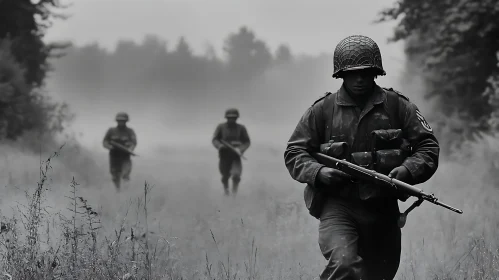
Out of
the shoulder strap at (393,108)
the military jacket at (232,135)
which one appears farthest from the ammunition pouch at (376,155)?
the military jacket at (232,135)

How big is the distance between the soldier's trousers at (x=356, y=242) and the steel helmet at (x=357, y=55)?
98 centimetres

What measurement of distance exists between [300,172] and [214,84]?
159 feet

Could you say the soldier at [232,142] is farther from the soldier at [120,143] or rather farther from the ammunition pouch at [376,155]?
the ammunition pouch at [376,155]

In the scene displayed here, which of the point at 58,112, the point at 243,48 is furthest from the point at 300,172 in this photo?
the point at 243,48

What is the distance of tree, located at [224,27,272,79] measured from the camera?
60.4m

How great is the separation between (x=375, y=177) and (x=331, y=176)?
31cm

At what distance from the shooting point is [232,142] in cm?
1491

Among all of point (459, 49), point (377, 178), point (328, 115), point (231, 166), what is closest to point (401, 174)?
point (377, 178)

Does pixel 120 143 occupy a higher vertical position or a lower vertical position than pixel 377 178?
higher

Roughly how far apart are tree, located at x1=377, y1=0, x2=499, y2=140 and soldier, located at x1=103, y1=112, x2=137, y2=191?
24.0 ft

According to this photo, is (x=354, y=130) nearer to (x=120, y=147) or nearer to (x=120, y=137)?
(x=120, y=147)

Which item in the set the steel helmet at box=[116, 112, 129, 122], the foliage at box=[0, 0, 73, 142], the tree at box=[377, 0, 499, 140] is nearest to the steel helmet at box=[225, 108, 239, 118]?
the steel helmet at box=[116, 112, 129, 122]

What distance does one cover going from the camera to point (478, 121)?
59.8 feet

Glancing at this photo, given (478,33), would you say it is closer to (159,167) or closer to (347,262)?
(347,262)
